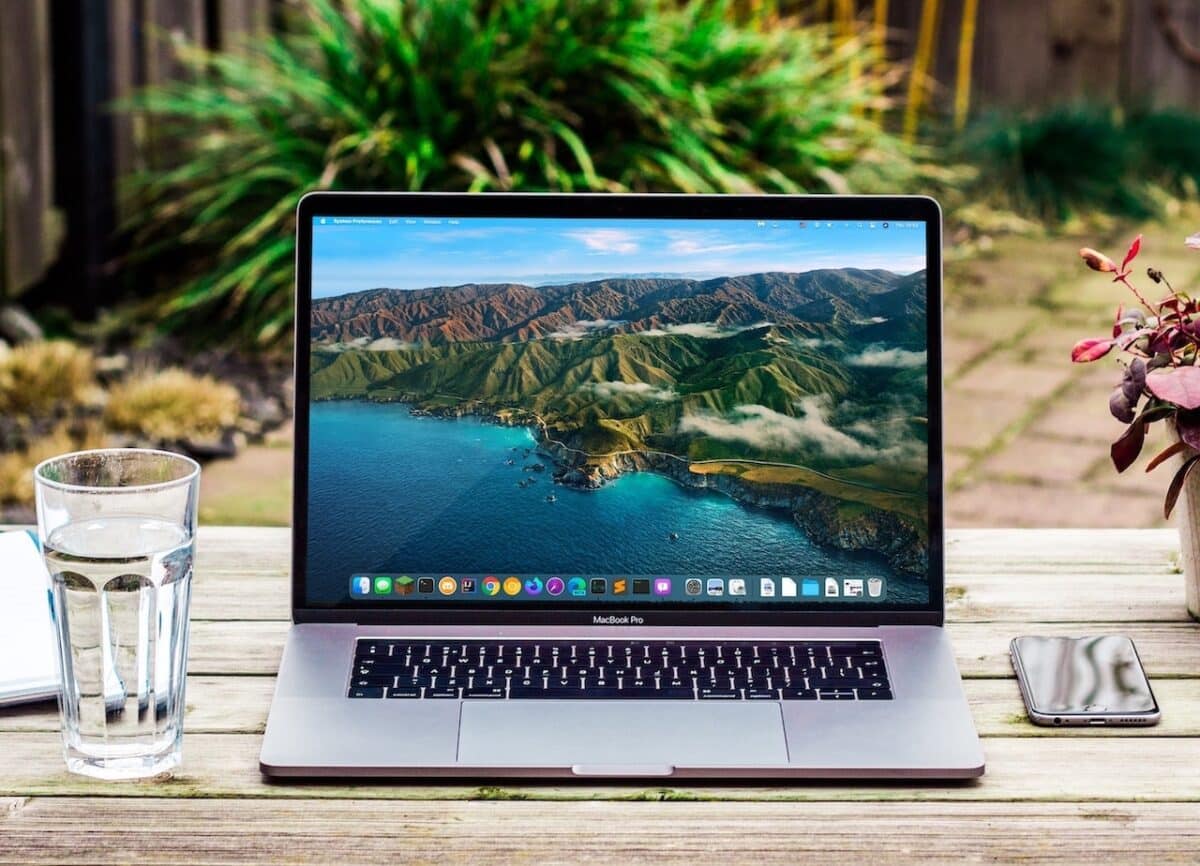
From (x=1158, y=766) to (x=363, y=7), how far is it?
129 inches

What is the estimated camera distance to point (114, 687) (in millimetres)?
1053

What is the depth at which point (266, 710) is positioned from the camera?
3.84 ft

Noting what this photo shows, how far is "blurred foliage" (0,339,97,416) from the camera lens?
334 centimetres

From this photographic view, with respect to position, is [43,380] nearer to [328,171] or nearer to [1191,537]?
[328,171]

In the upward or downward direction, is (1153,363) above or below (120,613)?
above

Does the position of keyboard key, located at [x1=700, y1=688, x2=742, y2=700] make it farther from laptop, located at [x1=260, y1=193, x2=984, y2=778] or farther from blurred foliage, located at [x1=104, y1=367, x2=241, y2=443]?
blurred foliage, located at [x1=104, y1=367, x2=241, y2=443]

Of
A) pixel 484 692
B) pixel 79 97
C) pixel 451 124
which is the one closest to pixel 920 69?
pixel 451 124

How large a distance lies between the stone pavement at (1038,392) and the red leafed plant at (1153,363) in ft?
5.25

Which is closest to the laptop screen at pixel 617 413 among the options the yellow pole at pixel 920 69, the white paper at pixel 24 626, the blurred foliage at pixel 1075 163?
the white paper at pixel 24 626

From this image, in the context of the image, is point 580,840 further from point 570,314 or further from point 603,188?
point 603,188

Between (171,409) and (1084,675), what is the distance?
8.22 ft

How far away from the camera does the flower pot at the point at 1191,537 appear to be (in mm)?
1293

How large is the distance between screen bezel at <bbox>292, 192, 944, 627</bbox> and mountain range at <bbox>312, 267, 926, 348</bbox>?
1.6 inches

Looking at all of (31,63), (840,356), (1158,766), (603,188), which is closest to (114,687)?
(840,356)
